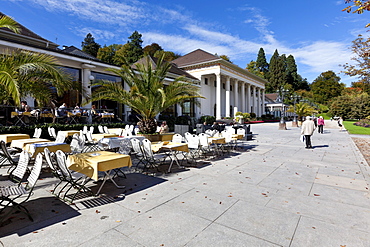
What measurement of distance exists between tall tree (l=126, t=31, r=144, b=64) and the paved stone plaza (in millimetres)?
46632

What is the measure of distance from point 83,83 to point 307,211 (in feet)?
53.2

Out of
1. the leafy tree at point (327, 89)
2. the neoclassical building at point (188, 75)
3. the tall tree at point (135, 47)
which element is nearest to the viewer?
the neoclassical building at point (188, 75)

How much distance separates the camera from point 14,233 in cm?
305

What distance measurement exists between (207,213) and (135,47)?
53.0 meters

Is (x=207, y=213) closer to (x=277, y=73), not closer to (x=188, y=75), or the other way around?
(x=188, y=75)

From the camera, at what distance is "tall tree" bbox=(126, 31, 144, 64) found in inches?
1909

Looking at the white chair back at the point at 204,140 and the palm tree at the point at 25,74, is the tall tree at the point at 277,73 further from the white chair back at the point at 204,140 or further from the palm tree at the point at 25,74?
the palm tree at the point at 25,74

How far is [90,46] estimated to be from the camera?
61.2 m

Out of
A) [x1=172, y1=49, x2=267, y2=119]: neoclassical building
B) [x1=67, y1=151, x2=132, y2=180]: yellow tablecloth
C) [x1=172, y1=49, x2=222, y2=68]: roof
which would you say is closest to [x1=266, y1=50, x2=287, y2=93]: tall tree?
[x1=172, y1=49, x2=267, y2=119]: neoclassical building

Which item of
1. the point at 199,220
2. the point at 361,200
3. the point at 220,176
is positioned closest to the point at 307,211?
the point at 361,200

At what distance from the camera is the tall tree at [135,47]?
4850cm

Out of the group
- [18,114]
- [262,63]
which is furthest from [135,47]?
[262,63]

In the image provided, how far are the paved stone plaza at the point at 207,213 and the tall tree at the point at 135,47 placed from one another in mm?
46632

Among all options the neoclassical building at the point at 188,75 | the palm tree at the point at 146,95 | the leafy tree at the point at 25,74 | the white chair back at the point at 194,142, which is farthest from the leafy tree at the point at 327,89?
the leafy tree at the point at 25,74
